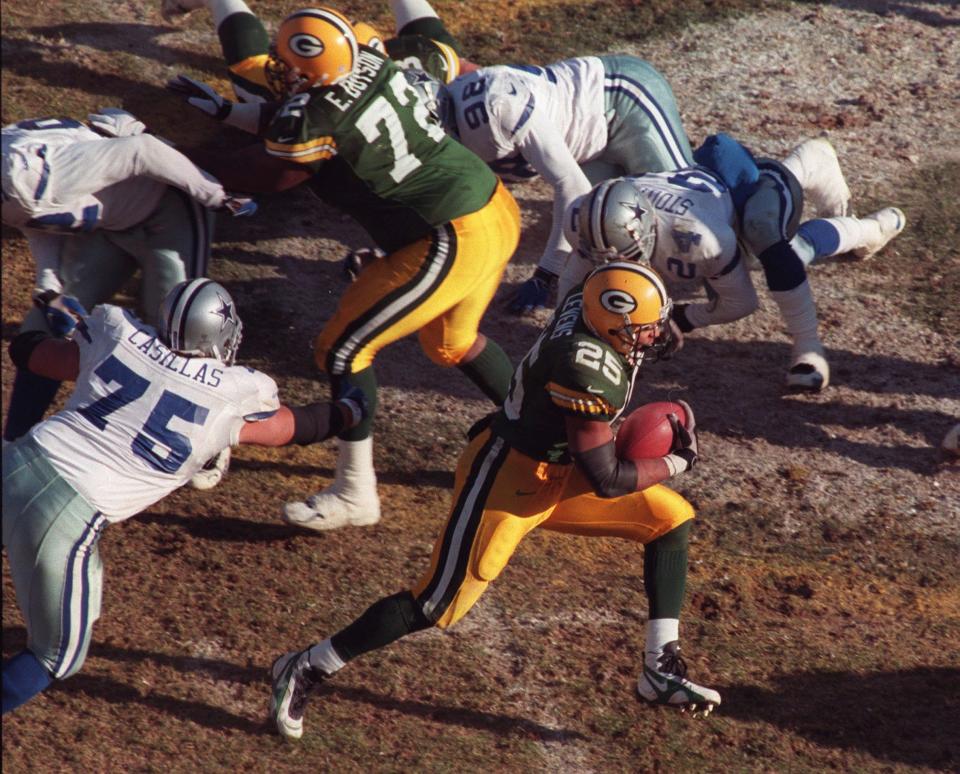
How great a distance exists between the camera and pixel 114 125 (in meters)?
6.21

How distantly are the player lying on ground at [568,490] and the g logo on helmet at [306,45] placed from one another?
1601mm

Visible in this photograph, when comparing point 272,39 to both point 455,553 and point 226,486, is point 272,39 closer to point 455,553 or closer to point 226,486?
point 226,486

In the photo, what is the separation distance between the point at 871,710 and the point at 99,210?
13.3ft

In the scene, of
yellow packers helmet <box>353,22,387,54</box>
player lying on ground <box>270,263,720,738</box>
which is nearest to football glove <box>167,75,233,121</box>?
yellow packers helmet <box>353,22,387,54</box>

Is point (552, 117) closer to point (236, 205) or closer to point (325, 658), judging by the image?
point (236, 205)

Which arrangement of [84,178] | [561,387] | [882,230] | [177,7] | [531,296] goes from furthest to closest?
1. [177,7]
2. [882,230]
3. [531,296]
4. [84,178]
5. [561,387]

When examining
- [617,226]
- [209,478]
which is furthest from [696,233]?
[209,478]

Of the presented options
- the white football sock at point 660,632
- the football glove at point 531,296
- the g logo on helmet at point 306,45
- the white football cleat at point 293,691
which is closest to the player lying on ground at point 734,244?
the football glove at point 531,296

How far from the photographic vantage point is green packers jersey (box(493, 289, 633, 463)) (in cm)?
466

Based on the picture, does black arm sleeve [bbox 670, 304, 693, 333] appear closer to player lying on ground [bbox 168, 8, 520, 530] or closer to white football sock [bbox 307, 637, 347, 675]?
player lying on ground [bbox 168, 8, 520, 530]

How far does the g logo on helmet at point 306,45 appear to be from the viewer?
558 centimetres

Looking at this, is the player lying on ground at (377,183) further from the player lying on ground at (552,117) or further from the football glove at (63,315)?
the player lying on ground at (552,117)

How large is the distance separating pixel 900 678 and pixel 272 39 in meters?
6.79

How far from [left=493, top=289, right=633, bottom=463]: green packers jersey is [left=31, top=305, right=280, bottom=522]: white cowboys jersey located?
109cm
